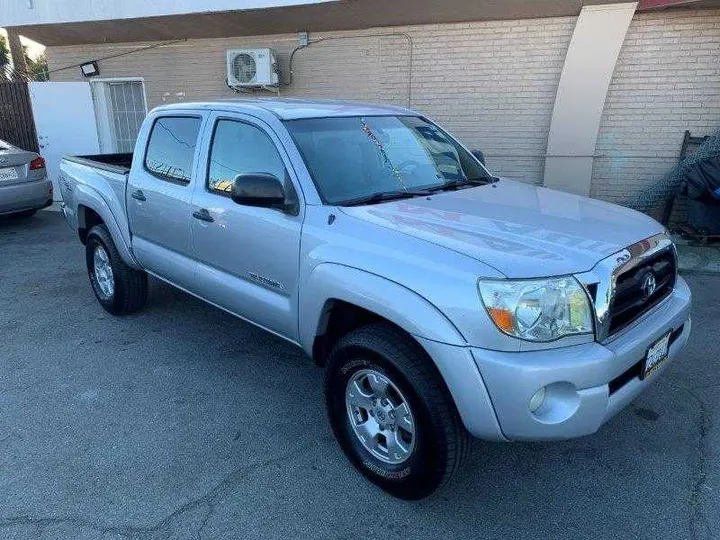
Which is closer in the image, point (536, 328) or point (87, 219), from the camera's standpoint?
point (536, 328)

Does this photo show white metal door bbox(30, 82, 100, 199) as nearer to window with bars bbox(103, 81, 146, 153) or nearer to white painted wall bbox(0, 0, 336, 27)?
window with bars bbox(103, 81, 146, 153)

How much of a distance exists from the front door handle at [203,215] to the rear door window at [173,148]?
1.07 feet

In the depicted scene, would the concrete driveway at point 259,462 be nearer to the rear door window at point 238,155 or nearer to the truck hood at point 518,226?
the truck hood at point 518,226

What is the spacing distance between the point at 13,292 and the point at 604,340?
595cm

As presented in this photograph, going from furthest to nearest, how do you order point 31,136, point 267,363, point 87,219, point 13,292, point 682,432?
point 31,136 → point 13,292 → point 87,219 → point 267,363 → point 682,432

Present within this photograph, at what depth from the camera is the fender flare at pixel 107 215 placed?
461 cm

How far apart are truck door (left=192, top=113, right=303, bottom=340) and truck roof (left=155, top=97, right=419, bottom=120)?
0.32ft

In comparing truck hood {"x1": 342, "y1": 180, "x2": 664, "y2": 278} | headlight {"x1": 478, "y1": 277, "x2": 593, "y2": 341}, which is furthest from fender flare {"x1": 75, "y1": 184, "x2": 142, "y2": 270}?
headlight {"x1": 478, "y1": 277, "x2": 593, "y2": 341}

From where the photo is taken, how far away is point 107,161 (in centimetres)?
598

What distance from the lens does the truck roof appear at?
3.40 metres

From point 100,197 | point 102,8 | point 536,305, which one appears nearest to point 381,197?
point 536,305

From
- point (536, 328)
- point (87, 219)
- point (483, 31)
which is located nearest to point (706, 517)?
point (536, 328)

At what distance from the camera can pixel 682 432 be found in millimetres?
3195

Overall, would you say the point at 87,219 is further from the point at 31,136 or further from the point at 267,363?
the point at 31,136
